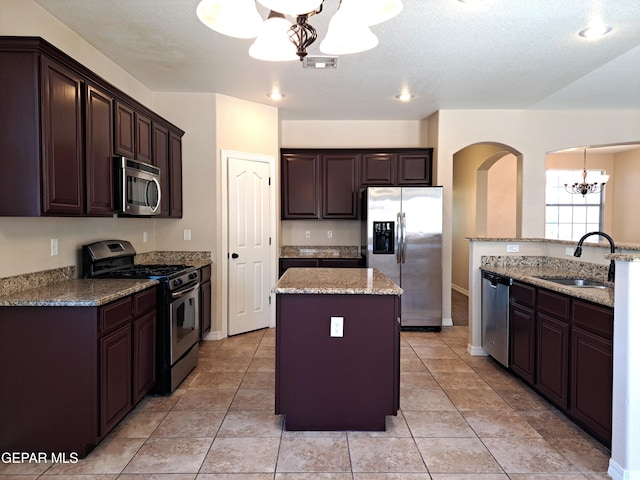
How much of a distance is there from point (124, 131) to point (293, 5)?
6.88 ft

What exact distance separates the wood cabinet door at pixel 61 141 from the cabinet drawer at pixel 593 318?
316 centimetres

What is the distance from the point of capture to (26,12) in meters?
2.50

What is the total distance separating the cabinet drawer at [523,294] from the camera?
2.99 m

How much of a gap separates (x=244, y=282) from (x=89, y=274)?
1.85 m

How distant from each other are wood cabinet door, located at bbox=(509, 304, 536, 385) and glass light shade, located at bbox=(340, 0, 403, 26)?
7.77 ft

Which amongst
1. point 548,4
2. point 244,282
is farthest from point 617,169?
point 244,282

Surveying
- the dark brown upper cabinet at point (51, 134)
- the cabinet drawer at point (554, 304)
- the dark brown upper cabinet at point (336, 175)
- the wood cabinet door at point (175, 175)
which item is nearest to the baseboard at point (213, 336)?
the wood cabinet door at point (175, 175)

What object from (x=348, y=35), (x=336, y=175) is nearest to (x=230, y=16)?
(x=348, y=35)

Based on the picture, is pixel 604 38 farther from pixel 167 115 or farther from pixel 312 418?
pixel 167 115

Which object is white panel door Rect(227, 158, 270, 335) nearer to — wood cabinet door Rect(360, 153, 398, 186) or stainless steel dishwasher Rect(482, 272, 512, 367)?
wood cabinet door Rect(360, 153, 398, 186)

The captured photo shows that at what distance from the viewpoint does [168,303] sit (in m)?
2.96

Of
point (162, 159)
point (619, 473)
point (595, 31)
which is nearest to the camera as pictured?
point (619, 473)

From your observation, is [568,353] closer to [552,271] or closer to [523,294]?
[523,294]

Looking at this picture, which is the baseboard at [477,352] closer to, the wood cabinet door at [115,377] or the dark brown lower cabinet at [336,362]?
the dark brown lower cabinet at [336,362]
